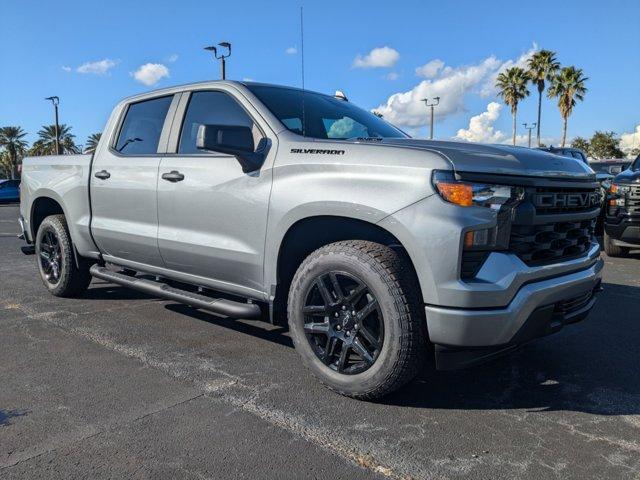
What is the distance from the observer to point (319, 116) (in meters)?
4.04

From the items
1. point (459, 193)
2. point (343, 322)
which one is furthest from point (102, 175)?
point (459, 193)

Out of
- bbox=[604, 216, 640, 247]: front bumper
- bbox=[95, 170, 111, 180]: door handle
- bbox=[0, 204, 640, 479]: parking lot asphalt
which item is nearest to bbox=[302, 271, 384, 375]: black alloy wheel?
bbox=[0, 204, 640, 479]: parking lot asphalt

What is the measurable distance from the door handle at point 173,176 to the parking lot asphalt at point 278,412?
49.1 inches

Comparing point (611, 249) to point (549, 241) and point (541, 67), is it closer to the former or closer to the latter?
point (549, 241)

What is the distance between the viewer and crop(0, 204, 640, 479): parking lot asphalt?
2.50m

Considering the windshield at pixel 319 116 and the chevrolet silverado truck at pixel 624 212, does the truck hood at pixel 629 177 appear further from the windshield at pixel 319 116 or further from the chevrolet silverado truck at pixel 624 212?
the windshield at pixel 319 116

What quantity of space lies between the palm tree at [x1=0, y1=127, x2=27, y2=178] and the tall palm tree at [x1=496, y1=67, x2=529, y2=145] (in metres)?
52.4

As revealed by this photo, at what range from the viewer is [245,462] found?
A: 252 centimetres

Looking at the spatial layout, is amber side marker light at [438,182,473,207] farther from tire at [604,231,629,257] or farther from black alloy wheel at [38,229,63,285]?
tire at [604,231,629,257]

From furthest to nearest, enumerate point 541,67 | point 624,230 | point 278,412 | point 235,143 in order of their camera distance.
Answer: point 541,67
point 624,230
point 235,143
point 278,412

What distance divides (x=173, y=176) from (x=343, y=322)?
1.79 metres

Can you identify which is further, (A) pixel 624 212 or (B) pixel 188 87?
(A) pixel 624 212

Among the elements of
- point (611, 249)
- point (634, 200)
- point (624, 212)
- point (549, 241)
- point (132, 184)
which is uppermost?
point (132, 184)

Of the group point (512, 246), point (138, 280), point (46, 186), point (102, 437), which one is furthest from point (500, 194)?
point (46, 186)
